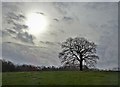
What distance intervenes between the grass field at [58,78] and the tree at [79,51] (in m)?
1.07

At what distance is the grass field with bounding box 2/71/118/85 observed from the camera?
438 inches

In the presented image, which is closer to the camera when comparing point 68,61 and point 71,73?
point 71,73

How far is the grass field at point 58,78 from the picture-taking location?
1113cm

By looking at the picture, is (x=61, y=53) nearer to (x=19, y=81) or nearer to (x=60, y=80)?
(x=60, y=80)

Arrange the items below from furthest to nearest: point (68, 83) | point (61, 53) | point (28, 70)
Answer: point (61, 53) → point (28, 70) → point (68, 83)

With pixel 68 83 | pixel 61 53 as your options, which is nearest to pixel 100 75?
pixel 68 83

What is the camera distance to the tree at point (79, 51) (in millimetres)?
12992

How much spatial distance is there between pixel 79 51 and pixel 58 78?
2968 mm

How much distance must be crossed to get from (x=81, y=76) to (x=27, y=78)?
8.02 feet

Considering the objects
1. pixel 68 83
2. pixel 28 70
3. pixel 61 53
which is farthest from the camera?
pixel 61 53

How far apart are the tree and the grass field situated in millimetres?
1074

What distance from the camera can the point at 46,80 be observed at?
37.3 feet

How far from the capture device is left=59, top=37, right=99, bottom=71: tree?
1299 centimetres

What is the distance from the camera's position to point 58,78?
Result: 11.7 metres
